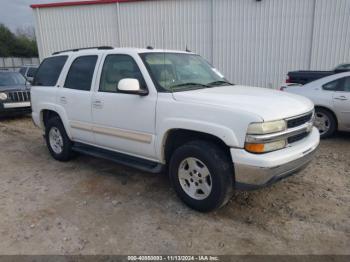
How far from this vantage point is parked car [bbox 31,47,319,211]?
2914 millimetres

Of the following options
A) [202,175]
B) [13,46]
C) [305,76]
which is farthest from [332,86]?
[13,46]

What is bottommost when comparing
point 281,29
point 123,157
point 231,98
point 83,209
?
point 83,209

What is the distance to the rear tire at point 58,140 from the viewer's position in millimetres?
5121

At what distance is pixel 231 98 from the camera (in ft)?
10.5

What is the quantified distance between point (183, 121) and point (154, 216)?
3.88ft

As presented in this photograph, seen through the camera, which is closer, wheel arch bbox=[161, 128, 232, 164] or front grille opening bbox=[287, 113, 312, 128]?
front grille opening bbox=[287, 113, 312, 128]

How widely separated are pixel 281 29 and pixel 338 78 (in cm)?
704

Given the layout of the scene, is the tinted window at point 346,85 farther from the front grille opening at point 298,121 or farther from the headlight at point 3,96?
the headlight at point 3,96

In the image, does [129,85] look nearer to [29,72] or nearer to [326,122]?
[326,122]

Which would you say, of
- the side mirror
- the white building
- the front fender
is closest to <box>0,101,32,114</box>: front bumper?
the white building

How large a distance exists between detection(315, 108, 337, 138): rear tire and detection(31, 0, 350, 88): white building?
6.95 m

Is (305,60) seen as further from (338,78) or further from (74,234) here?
(74,234)

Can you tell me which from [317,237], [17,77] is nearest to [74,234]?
[317,237]

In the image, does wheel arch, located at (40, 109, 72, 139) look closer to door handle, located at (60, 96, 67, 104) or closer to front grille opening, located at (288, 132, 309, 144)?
door handle, located at (60, 96, 67, 104)
